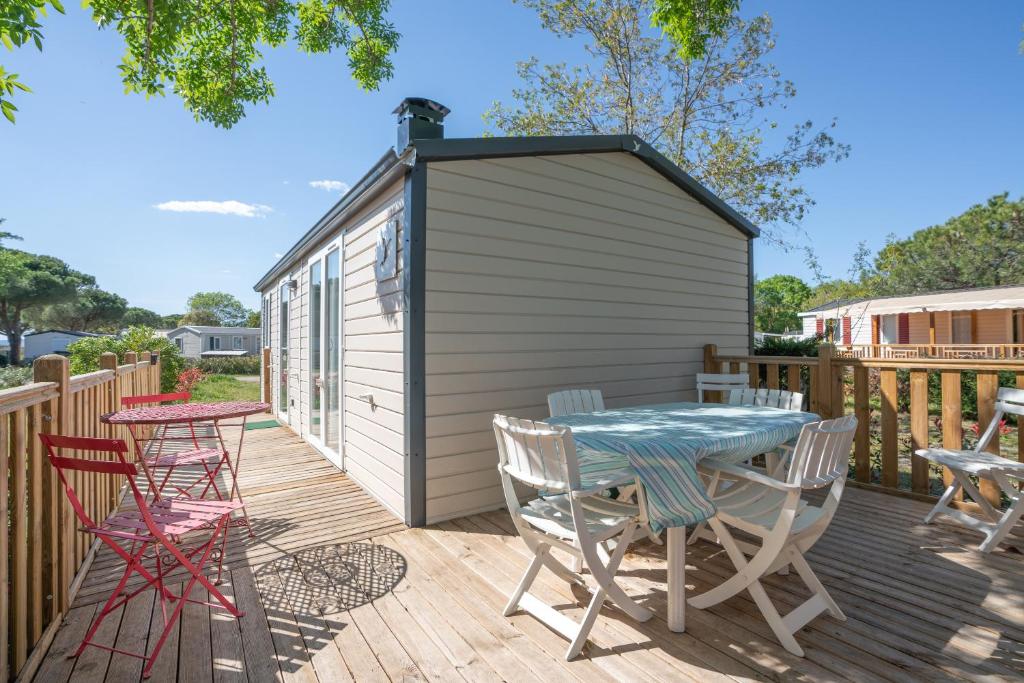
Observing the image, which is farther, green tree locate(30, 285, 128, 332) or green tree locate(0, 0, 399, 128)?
green tree locate(30, 285, 128, 332)

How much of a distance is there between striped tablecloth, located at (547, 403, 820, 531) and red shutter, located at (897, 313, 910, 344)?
18578 millimetres

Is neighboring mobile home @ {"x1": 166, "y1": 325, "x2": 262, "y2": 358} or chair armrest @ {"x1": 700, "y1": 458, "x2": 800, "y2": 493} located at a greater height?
neighboring mobile home @ {"x1": 166, "y1": 325, "x2": 262, "y2": 358}

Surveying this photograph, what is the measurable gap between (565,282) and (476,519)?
2.12 m

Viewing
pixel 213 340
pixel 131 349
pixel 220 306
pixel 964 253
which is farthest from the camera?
pixel 220 306

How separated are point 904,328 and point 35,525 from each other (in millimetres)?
22259

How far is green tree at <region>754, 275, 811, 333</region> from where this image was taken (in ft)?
121

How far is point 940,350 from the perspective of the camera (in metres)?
15.0

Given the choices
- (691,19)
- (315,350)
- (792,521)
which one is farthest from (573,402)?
(691,19)

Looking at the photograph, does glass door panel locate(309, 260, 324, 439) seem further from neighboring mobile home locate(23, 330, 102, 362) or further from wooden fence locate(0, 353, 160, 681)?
neighboring mobile home locate(23, 330, 102, 362)

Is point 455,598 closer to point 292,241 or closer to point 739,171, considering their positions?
point 292,241

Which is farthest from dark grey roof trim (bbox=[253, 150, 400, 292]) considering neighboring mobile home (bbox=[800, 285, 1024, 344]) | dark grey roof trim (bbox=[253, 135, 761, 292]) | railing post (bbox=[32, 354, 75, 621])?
neighboring mobile home (bbox=[800, 285, 1024, 344])

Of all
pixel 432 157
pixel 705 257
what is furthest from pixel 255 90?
pixel 705 257

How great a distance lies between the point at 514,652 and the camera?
201cm

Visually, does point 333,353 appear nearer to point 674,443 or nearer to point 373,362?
point 373,362
